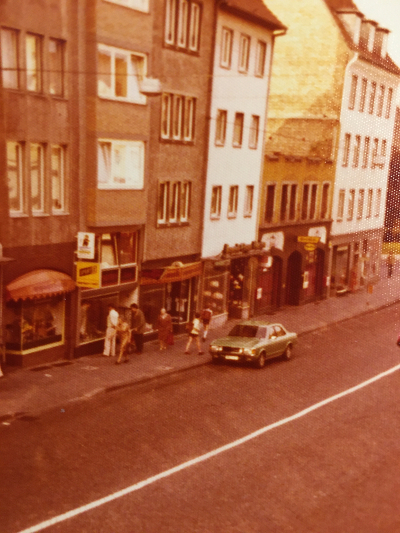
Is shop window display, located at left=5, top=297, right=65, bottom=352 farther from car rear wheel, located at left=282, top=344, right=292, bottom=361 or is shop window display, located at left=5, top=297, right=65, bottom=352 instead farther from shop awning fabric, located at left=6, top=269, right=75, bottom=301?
car rear wheel, located at left=282, top=344, right=292, bottom=361

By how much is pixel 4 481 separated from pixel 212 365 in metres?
13.1

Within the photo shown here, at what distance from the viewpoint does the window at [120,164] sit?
2492cm

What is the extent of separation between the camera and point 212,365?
25.8m

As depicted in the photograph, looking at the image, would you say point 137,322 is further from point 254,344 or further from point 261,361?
point 261,361

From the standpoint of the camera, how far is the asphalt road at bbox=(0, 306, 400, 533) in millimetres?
12234

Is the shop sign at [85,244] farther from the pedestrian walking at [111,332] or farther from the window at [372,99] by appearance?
the window at [372,99]

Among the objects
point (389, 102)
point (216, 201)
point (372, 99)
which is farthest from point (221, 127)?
point (389, 102)

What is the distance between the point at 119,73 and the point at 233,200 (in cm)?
1085

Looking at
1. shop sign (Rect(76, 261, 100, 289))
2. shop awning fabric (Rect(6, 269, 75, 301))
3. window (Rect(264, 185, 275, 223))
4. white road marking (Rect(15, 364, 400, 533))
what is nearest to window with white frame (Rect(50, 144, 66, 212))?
shop sign (Rect(76, 261, 100, 289))

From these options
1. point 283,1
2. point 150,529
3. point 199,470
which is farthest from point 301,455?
point 283,1

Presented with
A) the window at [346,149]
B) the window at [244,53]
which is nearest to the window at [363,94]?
the window at [346,149]

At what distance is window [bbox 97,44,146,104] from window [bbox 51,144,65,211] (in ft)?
A: 7.85

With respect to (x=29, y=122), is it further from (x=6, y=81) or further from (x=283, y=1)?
(x=283, y=1)

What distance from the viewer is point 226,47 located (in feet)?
104
